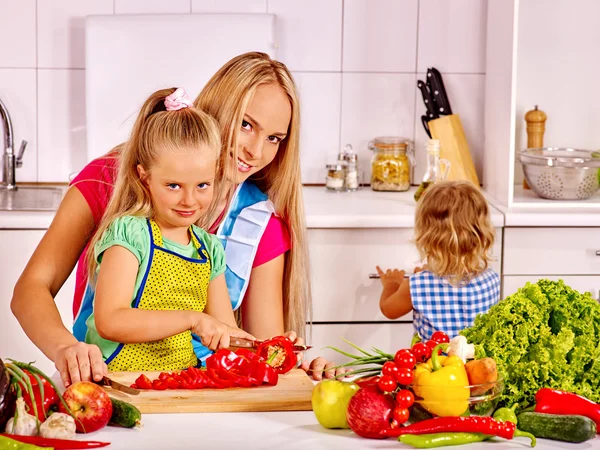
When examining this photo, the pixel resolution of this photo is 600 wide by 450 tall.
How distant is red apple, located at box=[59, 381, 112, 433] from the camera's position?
1239 mm

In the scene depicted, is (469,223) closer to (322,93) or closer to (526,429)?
(322,93)

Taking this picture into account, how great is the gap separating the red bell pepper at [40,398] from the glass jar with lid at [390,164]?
1.94 metres

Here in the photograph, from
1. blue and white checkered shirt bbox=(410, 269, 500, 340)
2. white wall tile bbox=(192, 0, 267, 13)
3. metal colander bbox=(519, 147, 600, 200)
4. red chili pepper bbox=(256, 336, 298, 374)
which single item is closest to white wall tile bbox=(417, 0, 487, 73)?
metal colander bbox=(519, 147, 600, 200)

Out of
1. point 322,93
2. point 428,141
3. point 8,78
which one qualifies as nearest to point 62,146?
point 8,78

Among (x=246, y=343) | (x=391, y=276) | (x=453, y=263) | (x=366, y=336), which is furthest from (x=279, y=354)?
(x=366, y=336)

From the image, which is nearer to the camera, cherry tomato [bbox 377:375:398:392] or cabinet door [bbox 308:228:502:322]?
cherry tomato [bbox 377:375:398:392]

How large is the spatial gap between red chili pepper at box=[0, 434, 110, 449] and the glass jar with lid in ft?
6.54

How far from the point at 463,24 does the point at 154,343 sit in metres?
1.87

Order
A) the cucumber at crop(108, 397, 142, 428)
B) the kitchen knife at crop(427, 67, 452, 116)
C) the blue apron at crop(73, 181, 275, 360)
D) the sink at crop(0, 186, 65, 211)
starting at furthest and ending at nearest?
the kitchen knife at crop(427, 67, 452, 116) → the sink at crop(0, 186, 65, 211) → the blue apron at crop(73, 181, 275, 360) → the cucumber at crop(108, 397, 142, 428)

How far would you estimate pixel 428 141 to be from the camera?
9.66 ft

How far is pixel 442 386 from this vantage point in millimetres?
1219

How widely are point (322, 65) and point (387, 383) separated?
205 cm

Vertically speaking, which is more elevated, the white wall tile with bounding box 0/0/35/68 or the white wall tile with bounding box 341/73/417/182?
the white wall tile with bounding box 0/0/35/68

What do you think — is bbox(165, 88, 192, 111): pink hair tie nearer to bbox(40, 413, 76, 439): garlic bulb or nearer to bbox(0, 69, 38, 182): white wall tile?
bbox(40, 413, 76, 439): garlic bulb
